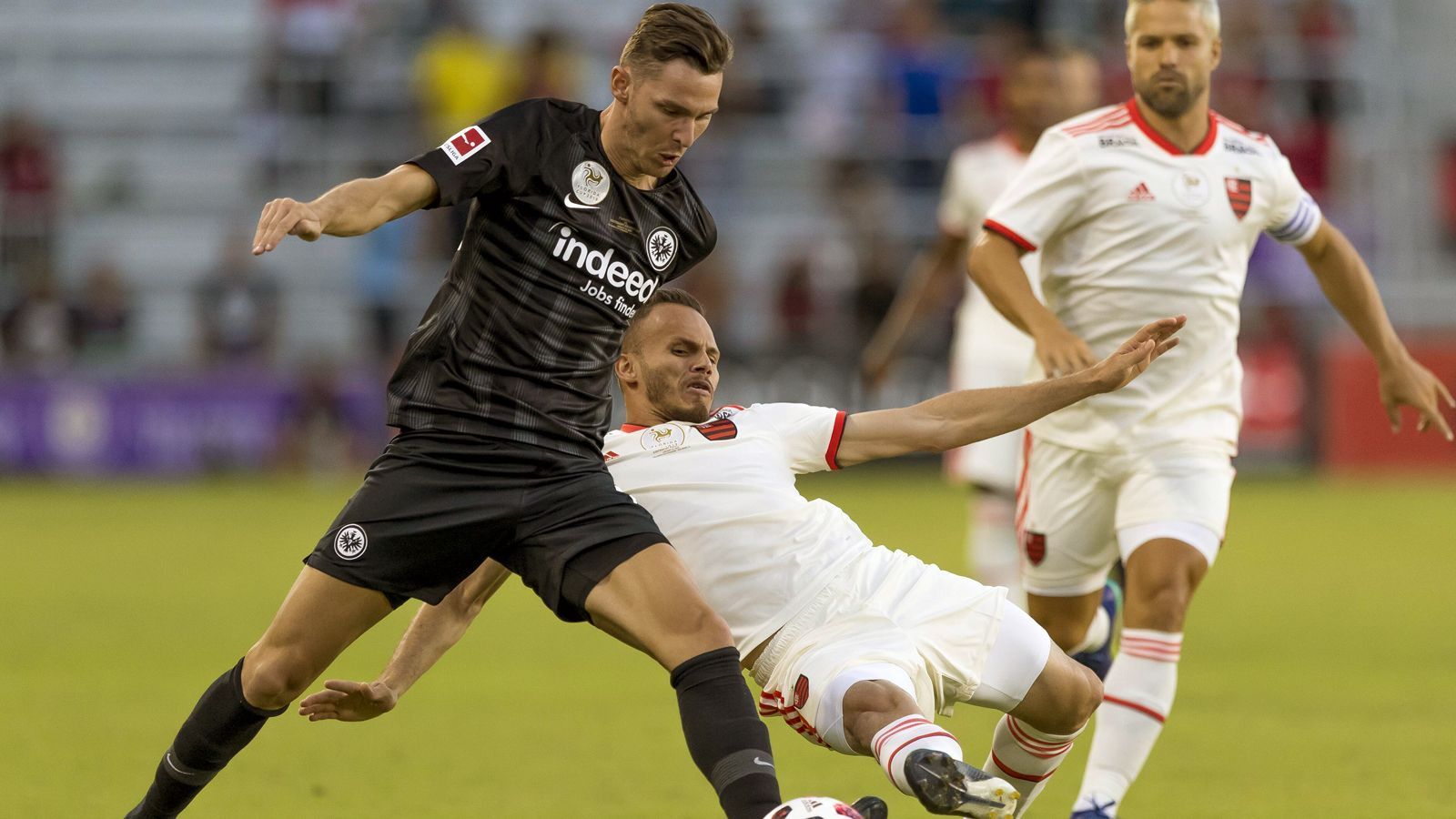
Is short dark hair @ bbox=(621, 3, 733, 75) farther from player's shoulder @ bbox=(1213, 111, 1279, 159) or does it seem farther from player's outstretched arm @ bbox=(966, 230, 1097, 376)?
player's shoulder @ bbox=(1213, 111, 1279, 159)

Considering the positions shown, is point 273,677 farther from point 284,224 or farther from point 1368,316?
point 1368,316

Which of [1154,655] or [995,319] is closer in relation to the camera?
[1154,655]

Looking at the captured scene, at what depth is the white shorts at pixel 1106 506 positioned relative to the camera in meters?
5.99

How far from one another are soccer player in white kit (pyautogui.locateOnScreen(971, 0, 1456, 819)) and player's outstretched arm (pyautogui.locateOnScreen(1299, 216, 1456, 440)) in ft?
0.03

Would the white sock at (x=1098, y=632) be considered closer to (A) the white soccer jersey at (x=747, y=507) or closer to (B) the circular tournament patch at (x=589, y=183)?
(A) the white soccer jersey at (x=747, y=507)

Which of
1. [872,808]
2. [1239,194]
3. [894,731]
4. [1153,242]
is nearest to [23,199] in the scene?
[1153,242]

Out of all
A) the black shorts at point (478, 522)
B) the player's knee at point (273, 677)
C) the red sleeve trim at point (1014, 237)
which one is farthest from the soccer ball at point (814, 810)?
the red sleeve trim at point (1014, 237)

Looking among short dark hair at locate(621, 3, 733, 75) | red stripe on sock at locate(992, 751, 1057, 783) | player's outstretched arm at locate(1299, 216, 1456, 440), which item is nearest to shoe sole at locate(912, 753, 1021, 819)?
red stripe on sock at locate(992, 751, 1057, 783)

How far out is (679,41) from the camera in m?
5.05

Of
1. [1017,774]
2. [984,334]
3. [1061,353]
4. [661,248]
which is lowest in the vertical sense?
[1017,774]

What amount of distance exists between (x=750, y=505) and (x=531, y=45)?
14011mm

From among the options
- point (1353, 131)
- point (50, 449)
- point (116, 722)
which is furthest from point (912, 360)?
point (116, 722)

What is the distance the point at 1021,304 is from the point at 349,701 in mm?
2275

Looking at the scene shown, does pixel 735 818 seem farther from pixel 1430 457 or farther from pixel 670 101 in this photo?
pixel 1430 457
